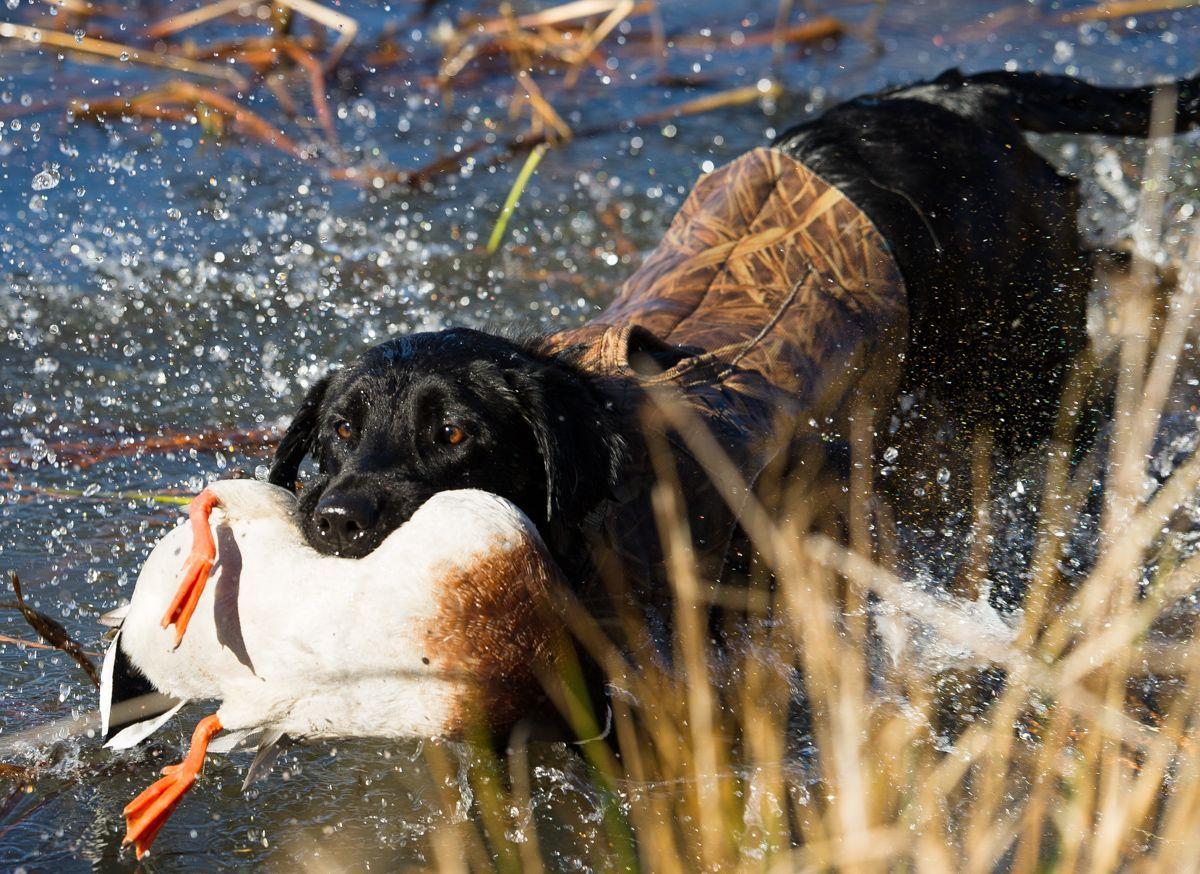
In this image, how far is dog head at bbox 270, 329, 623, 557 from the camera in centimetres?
279

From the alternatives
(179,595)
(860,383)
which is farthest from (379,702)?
(860,383)

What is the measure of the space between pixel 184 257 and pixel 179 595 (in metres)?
3.81

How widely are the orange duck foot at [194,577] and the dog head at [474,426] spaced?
1.36 ft

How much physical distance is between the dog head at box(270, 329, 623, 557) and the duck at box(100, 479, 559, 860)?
41 centimetres

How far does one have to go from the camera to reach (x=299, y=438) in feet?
10.5

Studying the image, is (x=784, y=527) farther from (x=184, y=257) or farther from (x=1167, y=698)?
(x=184, y=257)

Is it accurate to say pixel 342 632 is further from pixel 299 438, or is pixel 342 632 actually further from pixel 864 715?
pixel 864 715

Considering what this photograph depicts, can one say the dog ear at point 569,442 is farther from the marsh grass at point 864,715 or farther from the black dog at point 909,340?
the marsh grass at point 864,715

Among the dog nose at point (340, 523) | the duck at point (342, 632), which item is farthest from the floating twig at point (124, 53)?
the duck at point (342, 632)

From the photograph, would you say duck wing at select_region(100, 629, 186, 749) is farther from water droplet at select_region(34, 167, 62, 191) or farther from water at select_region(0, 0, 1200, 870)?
water droplet at select_region(34, 167, 62, 191)

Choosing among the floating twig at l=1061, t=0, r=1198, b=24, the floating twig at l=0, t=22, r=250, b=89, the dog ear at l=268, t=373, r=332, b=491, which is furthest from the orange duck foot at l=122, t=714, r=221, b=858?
the floating twig at l=1061, t=0, r=1198, b=24

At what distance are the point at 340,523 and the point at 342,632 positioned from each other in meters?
0.29

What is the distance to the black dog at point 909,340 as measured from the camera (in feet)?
9.27

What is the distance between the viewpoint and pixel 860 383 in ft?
11.8
